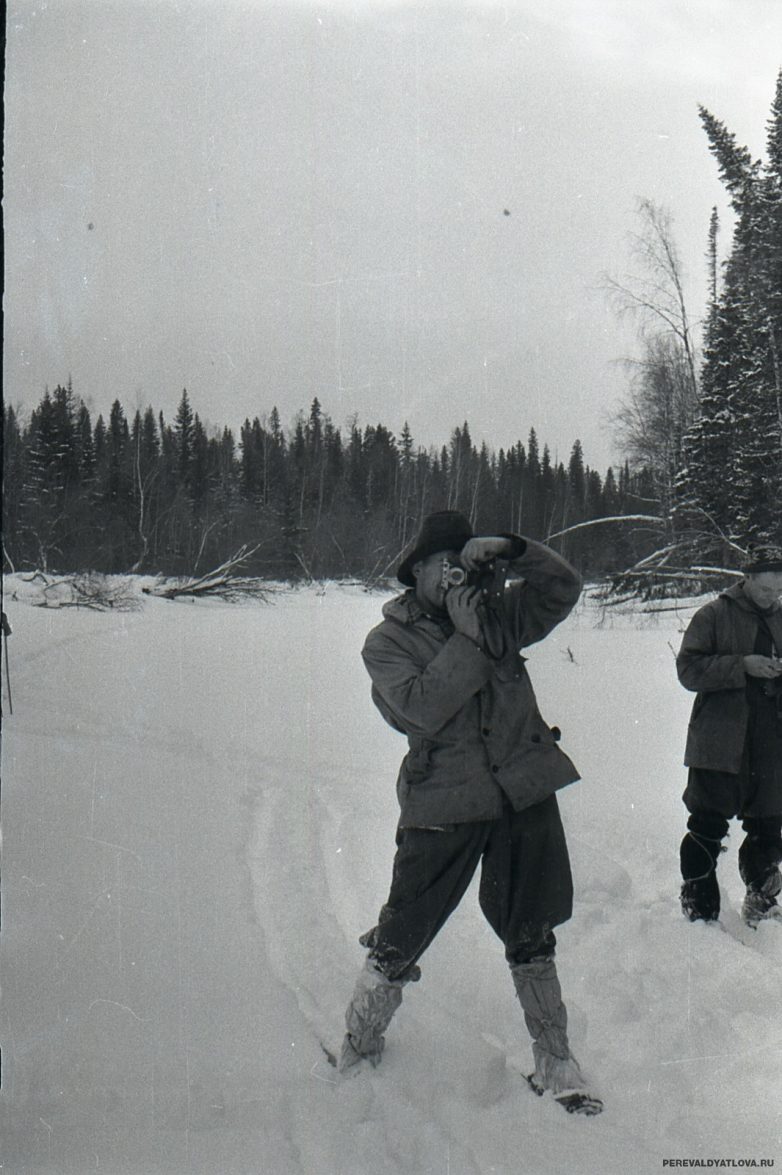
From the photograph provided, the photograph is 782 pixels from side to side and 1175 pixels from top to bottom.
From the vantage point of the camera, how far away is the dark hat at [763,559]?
12.2 feet

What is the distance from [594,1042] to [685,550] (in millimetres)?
12528

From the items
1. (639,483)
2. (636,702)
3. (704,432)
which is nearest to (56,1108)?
(636,702)

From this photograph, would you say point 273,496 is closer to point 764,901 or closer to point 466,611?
point 764,901

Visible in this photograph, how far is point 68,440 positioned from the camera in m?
7.90

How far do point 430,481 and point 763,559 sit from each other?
299 inches

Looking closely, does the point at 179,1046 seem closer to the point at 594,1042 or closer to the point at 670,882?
the point at 594,1042

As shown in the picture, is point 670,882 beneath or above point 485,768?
beneath

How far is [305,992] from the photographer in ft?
10.3

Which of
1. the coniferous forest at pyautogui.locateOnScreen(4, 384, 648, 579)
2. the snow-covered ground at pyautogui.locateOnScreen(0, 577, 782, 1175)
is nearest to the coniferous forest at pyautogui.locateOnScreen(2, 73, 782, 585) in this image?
the coniferous forest at pyautogui.locateOnScreen(4, 384, 648, 579)

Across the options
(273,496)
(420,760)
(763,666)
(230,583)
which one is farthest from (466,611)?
(273,496)

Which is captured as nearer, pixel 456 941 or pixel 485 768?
pixel 485 768

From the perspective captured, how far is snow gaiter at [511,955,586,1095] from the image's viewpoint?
99.5 inches

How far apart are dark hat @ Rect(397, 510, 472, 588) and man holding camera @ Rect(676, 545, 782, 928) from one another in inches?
64.6

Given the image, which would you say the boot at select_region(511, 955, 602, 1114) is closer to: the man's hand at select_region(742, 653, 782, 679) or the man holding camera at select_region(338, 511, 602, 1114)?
the man holding camera at select_region(338, 511, 602, 1114)
